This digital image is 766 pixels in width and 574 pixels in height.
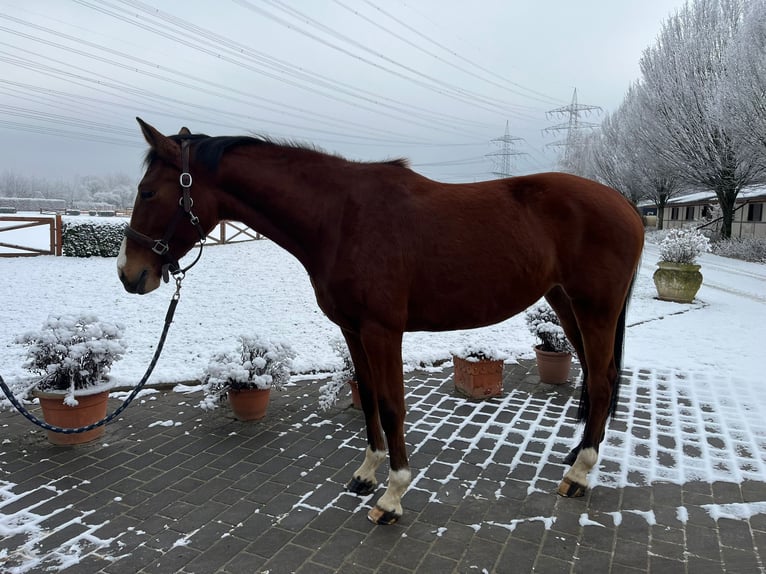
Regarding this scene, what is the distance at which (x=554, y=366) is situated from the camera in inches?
211

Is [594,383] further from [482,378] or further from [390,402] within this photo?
[482,378]

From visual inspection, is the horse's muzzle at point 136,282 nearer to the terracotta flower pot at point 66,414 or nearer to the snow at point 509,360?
the snow at point 509,360

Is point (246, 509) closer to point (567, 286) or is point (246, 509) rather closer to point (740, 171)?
point (567, 286)

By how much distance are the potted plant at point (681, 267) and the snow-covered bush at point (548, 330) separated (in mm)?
7093

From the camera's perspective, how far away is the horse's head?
2717 millimetres

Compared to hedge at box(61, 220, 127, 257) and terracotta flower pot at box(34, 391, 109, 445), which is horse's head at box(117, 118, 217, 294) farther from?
hedge at box(61, 220, 127, 257)

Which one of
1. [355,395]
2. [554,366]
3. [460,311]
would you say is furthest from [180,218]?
[554,366]

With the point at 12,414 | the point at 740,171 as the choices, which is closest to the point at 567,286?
the point at 12,414

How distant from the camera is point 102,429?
408cm

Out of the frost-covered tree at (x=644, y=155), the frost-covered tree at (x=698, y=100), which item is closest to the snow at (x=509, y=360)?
the frost-covered tree at (x=698, y=100)

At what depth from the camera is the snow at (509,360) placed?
11.2 feet

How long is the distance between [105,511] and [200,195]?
209 centimetres

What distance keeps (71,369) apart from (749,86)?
839 inches

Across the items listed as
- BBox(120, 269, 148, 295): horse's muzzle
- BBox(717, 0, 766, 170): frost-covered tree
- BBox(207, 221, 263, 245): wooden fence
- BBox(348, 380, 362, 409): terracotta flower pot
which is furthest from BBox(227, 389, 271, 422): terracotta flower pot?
BBox(717, 0, 766, 170): frost-covered tree
